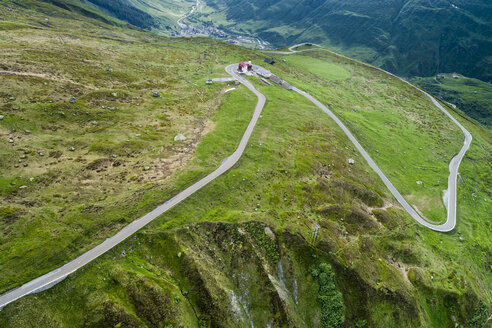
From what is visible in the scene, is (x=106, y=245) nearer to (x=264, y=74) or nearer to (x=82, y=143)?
(x=82, y=143)

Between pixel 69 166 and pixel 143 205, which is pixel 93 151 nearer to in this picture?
pixel 69 166

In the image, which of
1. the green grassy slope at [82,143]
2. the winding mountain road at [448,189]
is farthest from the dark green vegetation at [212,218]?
the winding mountain road at [448,189]

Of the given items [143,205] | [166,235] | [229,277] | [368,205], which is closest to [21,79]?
[143,205]

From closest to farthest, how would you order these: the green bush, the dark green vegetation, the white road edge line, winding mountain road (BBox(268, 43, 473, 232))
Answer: the white road edge line → the dark green vegetation → the green bush → winding mountain road (BBox(268, 43, 473, 232))

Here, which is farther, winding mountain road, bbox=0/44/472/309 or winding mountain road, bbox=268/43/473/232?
winding mountain road, bbox=268/43/473/232

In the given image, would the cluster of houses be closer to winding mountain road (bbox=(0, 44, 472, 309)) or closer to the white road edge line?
winding mountain road (bbox=(0, 44, 472, 309))

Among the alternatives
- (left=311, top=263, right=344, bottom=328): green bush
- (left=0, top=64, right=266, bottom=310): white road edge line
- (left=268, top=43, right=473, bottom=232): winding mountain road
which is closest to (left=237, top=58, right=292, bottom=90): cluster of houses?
(left=268, top=43, right=473, bottom=232): winding mountain road
